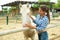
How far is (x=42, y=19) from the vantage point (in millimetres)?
4918

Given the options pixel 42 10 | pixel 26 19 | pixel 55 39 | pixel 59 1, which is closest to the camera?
pixel 42 10

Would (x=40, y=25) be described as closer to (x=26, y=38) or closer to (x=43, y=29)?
(x=43, y=29)

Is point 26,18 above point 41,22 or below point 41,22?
below

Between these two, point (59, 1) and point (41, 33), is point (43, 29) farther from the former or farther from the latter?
point (59, 1)

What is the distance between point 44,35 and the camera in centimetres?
508

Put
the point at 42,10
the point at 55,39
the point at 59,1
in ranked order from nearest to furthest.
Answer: the point at 42,10 < the point at 55,39 < the point at 59,1

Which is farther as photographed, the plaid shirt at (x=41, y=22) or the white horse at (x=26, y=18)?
the white horse at (x=26, y=18)

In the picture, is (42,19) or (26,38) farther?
(26,38)

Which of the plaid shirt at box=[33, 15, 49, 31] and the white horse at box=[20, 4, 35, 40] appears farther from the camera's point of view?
the white horse at box=[20, 4, 35, 40]

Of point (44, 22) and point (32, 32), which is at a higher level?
point (44, 22)

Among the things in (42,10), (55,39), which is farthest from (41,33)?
(55,39)

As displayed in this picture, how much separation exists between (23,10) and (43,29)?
3.43m

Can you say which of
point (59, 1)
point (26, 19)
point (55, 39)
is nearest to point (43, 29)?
point (26, 19)

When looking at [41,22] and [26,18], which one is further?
[26,18]
